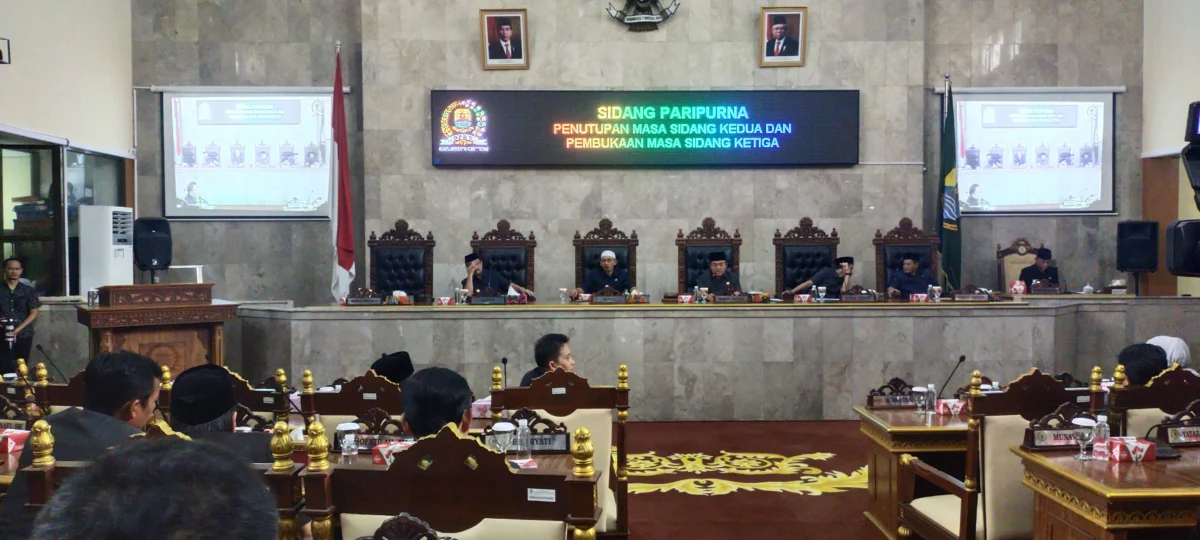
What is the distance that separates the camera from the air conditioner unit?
825 cm

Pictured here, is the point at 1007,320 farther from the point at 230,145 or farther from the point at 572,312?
the point at 230,145

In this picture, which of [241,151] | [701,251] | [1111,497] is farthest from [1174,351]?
[241,151]

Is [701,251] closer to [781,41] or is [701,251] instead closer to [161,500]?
[781,41]

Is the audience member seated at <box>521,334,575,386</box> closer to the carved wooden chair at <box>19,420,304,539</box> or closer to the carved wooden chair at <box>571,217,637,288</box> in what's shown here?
the carved wooden chair at <box>19,420,304,539</box>

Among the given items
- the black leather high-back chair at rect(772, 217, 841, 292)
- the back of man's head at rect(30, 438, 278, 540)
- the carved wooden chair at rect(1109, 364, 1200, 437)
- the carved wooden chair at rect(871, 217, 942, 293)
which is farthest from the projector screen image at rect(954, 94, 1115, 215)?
the back of man's head at rect(30, 438, 278, 540)

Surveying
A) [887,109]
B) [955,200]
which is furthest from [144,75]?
[955,200]

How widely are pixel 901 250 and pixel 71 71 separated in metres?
7.97

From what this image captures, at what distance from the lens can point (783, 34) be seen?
358 inches

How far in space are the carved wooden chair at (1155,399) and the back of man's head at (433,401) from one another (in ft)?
7.74

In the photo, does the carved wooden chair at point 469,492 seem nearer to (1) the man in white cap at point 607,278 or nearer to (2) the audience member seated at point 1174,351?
(2) the audience member seated at point 1174,351

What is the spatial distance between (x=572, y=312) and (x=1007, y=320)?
3.27m

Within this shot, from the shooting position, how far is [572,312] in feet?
21.9

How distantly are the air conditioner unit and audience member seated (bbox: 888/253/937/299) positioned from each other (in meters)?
7.14

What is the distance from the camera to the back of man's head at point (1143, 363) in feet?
12.3
